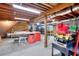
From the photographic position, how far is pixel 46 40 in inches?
180

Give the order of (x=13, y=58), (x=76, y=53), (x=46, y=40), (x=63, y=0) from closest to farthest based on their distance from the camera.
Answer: (x=63, y=0), (x=13, y=58), (x=76, y=53), (x=46, y=40)

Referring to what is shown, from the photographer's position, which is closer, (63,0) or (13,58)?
(63,0)

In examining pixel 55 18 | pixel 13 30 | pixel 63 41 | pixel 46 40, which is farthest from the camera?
pixel 46 40

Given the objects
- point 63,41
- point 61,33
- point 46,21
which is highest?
point 46,21

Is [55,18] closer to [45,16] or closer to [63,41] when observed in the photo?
[45,16]

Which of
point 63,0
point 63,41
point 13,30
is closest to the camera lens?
point 63,0

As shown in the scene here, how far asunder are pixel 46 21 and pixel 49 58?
9.23 ft

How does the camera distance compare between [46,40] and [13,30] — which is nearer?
[13,30]

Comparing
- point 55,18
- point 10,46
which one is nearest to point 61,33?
point 55,18

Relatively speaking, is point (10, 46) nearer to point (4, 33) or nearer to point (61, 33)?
point (4, 33)

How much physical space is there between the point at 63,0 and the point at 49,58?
1.04 meters

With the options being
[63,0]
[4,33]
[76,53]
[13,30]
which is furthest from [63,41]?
[4,33]

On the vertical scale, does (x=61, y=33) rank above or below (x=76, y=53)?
above

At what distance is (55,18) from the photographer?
14.0 feet
